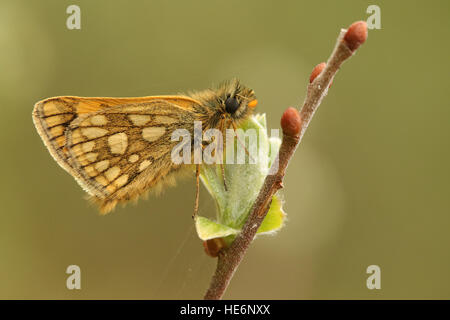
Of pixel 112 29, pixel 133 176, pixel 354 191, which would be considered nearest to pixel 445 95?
pixel 354 191

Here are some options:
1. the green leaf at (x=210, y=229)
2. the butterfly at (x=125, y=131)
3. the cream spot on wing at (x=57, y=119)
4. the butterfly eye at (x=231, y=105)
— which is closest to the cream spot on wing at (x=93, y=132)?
the butterfly at (x=125, y=131)

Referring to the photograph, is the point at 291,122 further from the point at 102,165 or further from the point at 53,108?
the point at 53,108

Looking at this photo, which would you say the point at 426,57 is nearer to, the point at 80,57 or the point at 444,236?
the point at 444,236

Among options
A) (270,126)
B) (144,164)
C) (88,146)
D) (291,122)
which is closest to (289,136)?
(291,122)

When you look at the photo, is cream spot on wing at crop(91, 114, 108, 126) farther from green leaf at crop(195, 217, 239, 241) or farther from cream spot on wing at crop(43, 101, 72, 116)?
green leaf at crop(195, 217, 239, 241)

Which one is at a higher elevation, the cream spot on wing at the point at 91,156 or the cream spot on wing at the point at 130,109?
the cream spot on wing at the point at 130,109

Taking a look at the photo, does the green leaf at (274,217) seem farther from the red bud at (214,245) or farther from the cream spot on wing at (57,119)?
the cream spot on wing at (57,119)

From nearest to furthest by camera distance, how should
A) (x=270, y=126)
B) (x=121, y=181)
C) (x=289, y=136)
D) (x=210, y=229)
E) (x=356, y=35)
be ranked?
(x=356, y=35), (x=289, y=136), (x=210, y=229), (x=121, y=181), (x=270, y=126)

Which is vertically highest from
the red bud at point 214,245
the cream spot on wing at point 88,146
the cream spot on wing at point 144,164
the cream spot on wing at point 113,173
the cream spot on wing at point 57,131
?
the cream spot on wing at point 57,131
